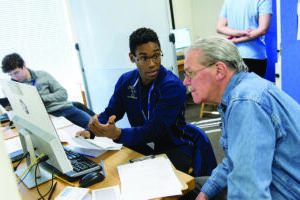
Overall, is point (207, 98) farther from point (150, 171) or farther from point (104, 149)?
point (104, 149)

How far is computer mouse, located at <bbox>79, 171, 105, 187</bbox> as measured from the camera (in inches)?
39.6

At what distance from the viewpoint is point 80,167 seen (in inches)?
44.6

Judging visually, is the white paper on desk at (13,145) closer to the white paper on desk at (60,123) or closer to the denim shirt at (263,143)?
the white paper on desk at (60,123)

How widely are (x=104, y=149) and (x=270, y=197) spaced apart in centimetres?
86

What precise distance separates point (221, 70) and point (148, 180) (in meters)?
0.53

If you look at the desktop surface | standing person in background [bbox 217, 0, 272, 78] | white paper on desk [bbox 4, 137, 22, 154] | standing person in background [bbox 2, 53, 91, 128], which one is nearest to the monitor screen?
standing person in background [bbox 217, 0, 272, 78]

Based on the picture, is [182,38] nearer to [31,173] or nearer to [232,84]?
[232,84]

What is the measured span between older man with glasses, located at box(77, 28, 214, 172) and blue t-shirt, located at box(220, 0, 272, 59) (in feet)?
3.23

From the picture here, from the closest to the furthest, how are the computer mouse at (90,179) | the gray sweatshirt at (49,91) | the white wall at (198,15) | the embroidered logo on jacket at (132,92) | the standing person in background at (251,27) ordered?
the computer mouse at (90,179), the embroidered logo on jacket at (132,92), the standing person in background at (251,27), the gray sweatshirt at (49,91), the white wall at (198,15)

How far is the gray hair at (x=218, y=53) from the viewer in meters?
0.93

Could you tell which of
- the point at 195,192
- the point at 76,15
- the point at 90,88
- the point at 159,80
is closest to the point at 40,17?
the point at 76,15

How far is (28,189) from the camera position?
1.05m

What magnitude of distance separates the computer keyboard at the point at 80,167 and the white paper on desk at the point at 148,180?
0.13 meters

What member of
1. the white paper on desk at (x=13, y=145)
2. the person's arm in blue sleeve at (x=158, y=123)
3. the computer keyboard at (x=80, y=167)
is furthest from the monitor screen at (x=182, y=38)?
the computer keyboard at (x=80, y=167)
